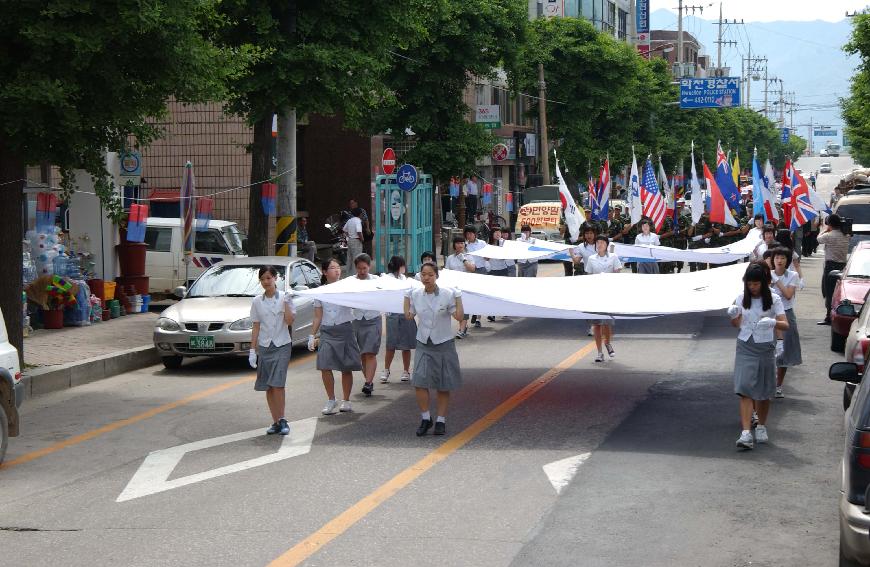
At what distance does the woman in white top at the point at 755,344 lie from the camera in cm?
1125

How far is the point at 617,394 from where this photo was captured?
47.4ft

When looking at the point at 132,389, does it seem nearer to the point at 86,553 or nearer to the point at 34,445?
the point at 34,445

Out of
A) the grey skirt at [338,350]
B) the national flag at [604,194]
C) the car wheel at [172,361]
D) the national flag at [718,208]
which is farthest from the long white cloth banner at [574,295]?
the national flag at [604,194]

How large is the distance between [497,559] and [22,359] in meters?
9.64

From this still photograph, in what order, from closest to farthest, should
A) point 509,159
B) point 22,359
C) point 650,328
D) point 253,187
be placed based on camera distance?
point 22,359 < point 650,328 < point 253,187 < point 509,159

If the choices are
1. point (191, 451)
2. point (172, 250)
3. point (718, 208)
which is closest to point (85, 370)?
point (191, 451)

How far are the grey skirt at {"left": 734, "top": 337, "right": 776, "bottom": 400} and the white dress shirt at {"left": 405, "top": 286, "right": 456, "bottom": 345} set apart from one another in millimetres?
2820

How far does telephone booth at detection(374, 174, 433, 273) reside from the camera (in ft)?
105

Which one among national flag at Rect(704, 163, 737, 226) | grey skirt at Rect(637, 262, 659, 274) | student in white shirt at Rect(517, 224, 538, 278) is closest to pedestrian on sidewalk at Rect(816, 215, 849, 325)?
grey skirt at Rect(637, 262, 659, 274)

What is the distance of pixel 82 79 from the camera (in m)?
14.6

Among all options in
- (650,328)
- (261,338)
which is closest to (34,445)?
(261,338)

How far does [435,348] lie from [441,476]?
2.05m

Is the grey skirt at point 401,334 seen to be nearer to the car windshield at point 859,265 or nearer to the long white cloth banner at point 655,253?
the long white cloth banner at point 655,253

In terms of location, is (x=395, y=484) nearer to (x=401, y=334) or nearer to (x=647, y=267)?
(x=401, y=334)
